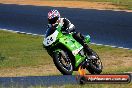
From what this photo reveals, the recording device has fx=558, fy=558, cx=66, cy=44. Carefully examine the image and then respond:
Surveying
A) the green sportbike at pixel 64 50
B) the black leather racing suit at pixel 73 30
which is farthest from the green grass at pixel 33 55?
the green sportbike at pixel 64 50

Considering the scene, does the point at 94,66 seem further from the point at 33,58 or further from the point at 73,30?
the point at 33,58

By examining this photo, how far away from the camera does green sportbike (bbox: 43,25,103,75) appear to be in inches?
468

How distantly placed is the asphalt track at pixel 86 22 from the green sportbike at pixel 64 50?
25.2 ft

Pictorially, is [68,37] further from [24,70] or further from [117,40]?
[117,40]

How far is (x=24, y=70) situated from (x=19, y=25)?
11.8 m

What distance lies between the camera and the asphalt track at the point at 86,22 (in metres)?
22.0

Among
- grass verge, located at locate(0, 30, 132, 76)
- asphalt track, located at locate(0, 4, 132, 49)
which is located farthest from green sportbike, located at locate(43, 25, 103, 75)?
asphalt track, located at locate(0, 4, 132, 49)

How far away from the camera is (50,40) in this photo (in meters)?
11.9

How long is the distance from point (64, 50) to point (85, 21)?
48.7 feet

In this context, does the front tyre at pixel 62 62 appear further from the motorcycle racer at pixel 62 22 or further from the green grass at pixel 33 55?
the green grass at pixel 33 55

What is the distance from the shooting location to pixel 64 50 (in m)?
12.1

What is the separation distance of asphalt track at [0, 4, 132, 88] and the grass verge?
139cm

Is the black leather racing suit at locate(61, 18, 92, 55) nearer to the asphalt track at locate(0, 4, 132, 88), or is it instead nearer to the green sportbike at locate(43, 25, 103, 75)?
the green sportbike at locate(43, 25, 103, 75)

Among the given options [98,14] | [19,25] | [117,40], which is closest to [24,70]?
[117,40]
